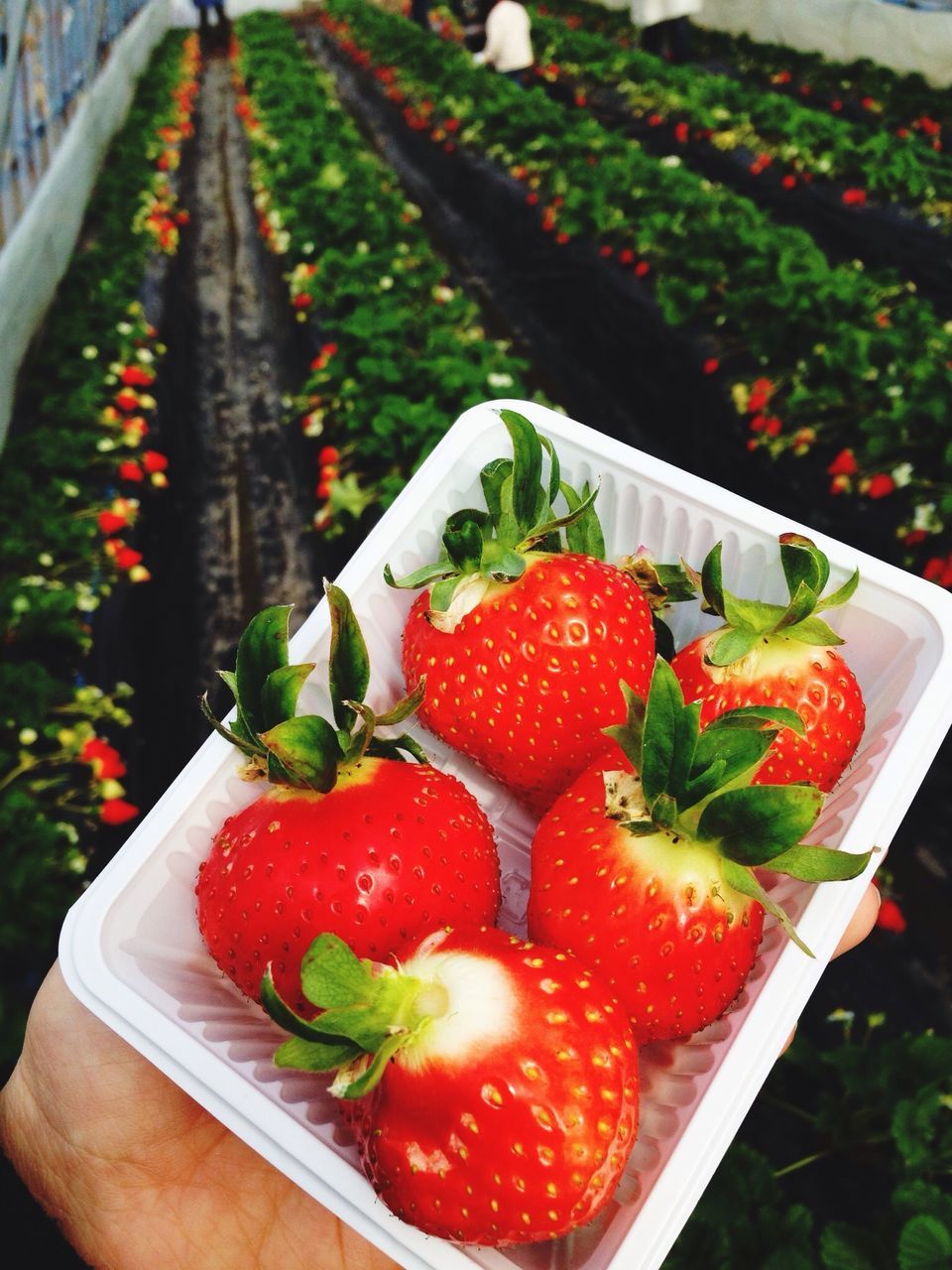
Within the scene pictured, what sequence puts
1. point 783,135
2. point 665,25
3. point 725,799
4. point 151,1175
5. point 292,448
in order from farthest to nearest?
point 665,25 → point 783,135 → point 292,448 → point 151,1175 → point 725,799

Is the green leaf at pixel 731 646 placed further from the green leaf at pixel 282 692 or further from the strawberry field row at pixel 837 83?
the strawberry field row at pixel 837 83

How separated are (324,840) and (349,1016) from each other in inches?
9.1

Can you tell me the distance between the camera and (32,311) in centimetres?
457

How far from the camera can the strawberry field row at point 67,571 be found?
2.28m

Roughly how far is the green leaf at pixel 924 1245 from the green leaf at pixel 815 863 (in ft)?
3.48

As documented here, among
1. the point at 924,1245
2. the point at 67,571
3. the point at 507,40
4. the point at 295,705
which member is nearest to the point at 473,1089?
the point at 295,705

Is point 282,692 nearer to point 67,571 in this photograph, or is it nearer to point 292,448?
point 67,571

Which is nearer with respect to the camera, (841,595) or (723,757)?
(723,757)

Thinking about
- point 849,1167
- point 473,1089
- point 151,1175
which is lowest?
point 849,1167

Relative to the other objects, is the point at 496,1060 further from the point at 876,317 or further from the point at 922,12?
the point at 922,12

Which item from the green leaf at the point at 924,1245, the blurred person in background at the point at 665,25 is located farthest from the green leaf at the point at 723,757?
the blurred person in background at the point at 665,25

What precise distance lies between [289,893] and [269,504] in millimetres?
3210

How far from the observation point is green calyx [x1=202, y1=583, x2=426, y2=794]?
92 centimetres

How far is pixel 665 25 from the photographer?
9797 mm
